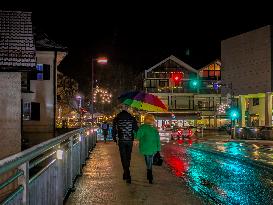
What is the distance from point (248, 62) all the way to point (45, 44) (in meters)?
24.8

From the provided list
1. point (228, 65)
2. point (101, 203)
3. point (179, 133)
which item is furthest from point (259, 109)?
point (101, 203)

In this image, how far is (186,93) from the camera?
88062 mm

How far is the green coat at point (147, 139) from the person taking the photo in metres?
12.2

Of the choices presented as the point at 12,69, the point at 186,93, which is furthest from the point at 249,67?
the point at 186,93

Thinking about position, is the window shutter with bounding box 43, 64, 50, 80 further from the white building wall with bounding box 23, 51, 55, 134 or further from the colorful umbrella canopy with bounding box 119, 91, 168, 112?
the colorful umbrella canopy with bounding box 119, 91, 168, 112

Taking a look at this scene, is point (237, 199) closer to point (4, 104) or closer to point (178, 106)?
point (4, 104)

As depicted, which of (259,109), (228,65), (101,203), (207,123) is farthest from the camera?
(207,123)

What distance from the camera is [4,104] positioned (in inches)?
1062

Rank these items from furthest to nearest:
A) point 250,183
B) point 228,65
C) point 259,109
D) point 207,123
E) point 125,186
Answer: point 207,123, point 259,109, point 228,65, point 250,183, point 125,186

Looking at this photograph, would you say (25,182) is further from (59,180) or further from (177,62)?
(177,62)

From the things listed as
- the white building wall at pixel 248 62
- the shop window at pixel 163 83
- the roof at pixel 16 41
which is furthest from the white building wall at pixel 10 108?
the shop window at pixel 163 83

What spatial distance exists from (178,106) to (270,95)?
37449mm

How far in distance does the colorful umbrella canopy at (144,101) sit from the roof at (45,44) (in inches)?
793

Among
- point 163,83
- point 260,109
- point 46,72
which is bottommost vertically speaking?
point 260,109
